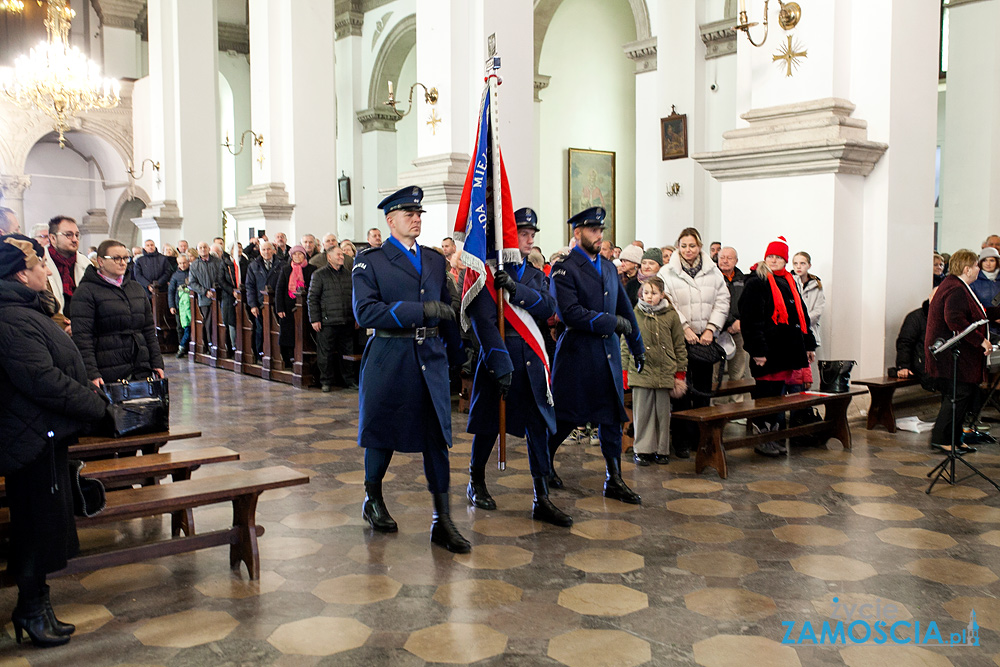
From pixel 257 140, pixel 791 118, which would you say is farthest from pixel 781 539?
pixel 257 140

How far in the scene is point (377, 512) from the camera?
14.7ft

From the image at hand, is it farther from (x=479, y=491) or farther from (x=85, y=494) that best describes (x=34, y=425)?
(x=479, y=491)

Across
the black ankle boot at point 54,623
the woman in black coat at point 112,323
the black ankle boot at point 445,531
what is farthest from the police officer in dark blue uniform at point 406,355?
the woman in black coat at point 112,323

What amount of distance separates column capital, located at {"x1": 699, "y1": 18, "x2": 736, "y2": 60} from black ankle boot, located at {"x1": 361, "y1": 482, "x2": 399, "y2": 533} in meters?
10.6

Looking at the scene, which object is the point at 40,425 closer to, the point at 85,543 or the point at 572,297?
the point at 85,543

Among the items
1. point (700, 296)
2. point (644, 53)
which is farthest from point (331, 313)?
point (644, 53)

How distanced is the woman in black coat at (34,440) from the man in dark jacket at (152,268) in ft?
36.1

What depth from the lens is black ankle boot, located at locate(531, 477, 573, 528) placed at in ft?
14.8

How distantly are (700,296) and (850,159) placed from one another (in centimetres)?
193

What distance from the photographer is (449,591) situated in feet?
11.9

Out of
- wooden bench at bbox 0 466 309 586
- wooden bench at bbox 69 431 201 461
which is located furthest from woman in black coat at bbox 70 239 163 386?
wooden bench at bbox 0 466 309 586

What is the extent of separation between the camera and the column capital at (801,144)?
22.7 ft

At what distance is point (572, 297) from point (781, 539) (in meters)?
1.69

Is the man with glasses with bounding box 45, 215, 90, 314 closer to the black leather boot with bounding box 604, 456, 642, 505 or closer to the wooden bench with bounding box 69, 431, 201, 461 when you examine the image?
the wooden bench with bounding box 69, 431, 201, 461
